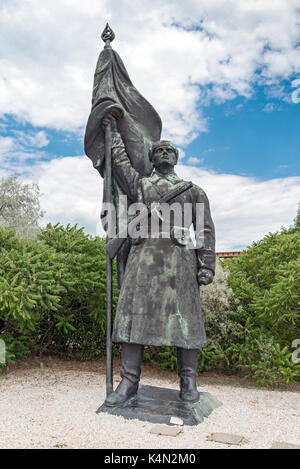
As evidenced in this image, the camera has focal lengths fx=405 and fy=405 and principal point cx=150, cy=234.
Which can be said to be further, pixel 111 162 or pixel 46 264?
pixel 46 264

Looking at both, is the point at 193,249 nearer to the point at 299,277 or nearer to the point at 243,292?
the point at 299,277

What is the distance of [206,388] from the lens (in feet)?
17.8

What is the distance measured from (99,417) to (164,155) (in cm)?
261

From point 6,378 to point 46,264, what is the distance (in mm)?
1751

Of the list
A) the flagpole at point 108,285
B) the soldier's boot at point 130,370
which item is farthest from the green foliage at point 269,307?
the flagpole at point 108,285

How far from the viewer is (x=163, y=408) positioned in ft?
12.4

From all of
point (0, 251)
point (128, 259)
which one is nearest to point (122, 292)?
point (128, 259)

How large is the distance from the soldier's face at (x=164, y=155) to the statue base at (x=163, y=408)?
235 centimetres

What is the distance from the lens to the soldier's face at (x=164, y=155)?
4160mm

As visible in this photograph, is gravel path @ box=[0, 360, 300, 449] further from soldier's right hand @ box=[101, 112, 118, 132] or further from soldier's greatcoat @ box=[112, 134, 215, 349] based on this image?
soldier's right hand @ box=[101, 112, 118, 132]
